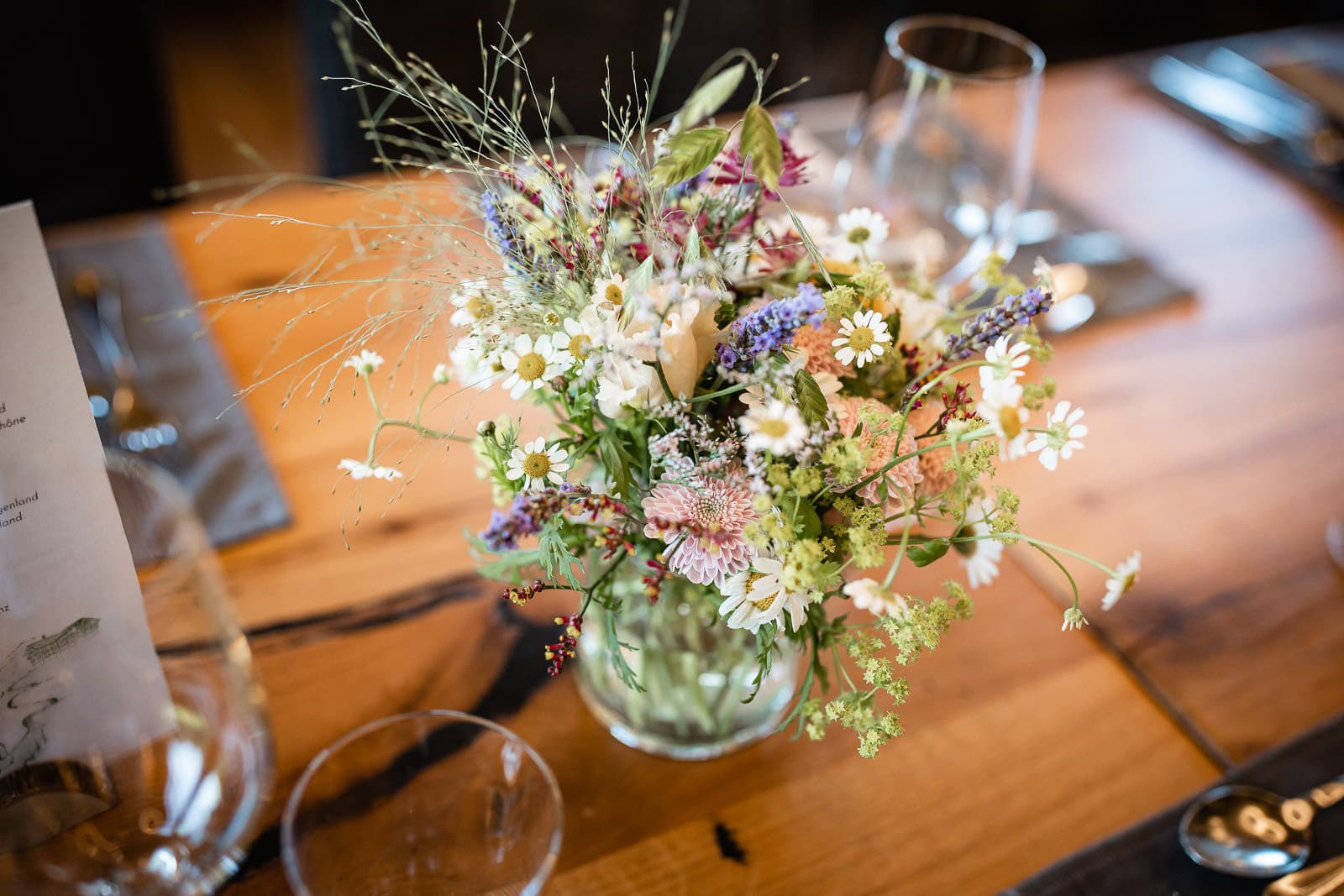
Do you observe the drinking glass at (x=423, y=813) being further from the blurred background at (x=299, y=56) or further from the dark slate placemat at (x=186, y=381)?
the blurred background at (x=299, y=56)

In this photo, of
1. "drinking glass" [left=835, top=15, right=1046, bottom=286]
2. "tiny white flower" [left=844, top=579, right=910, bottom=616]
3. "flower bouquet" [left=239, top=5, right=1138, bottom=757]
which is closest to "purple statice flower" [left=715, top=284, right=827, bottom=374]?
"flower bouquet" [left=239, top=5, right=1138, bottom=757]

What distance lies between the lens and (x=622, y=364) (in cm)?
43

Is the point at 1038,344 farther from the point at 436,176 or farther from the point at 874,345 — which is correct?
the point at 436,176

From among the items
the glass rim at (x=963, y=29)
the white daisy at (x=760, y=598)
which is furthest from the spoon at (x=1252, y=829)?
the glass rim at (x=963, y=29)

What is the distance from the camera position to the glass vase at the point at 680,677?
0.60 m

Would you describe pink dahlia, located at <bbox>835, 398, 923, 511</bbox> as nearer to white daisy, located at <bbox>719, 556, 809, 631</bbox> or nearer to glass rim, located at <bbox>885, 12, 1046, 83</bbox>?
white daisy, located at <bbox>719, 556, 809, 631</bbox>

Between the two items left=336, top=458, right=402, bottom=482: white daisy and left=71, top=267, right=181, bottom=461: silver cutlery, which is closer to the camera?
left=336, top=458, right=402, bottom=482: white daisy

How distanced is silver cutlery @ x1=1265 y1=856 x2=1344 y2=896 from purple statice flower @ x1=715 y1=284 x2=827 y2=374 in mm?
448

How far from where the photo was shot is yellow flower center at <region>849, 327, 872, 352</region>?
0.45m

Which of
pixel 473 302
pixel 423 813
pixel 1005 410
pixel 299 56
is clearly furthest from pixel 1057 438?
pixel 299 56

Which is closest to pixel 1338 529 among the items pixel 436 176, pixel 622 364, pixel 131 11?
pixel 622 364

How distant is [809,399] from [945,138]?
629 millimetres

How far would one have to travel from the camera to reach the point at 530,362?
17.7 inches

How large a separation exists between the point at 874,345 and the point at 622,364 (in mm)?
113
